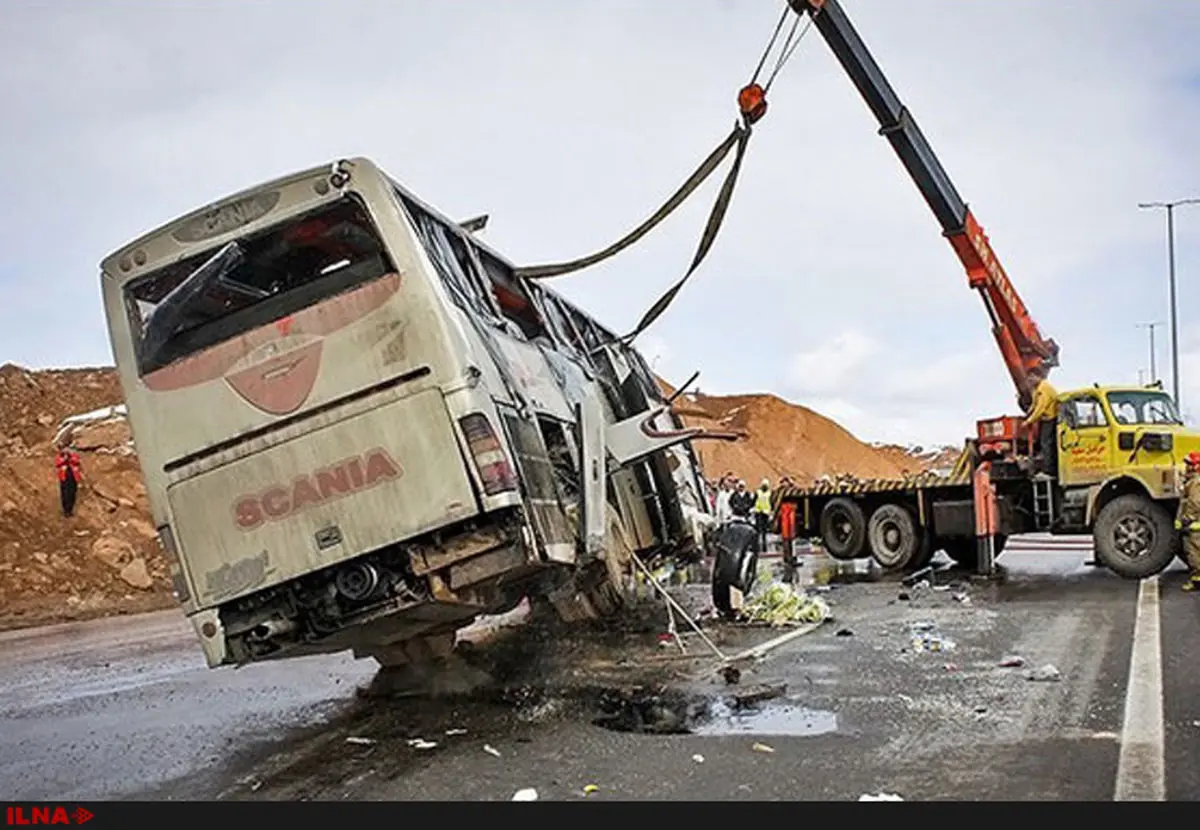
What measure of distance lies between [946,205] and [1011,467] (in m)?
3.63

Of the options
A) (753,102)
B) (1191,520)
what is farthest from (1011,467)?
(753,102)

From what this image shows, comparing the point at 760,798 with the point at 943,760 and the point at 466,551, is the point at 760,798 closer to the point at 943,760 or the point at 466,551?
the point at 943,760

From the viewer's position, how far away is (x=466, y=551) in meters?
5.83

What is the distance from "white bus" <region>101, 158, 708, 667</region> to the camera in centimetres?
577

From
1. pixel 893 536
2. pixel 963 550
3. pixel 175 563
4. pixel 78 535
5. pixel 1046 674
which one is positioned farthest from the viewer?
pixel 78 535

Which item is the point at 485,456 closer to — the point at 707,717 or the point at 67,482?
the point at 707,717

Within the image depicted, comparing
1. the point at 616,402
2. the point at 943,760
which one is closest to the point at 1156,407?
the point at 616,402

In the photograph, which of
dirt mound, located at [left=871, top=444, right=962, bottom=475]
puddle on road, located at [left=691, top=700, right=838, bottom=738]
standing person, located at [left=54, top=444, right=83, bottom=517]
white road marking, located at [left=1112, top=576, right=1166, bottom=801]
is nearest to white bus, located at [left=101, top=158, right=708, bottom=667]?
puddle on road, located at [left=691, top=700, right=838, bottom=738]

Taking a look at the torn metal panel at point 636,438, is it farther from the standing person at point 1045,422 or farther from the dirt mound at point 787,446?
the dirt mound at point 787,446

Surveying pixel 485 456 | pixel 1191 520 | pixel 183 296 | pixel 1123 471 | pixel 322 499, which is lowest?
pixel 1191 520

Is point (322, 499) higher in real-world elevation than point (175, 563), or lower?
higher

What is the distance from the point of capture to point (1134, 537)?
13438 mm

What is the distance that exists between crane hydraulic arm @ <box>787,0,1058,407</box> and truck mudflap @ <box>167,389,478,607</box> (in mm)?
8066
